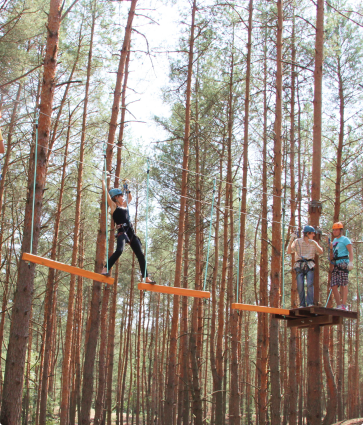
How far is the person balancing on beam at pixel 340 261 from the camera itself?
6281 mm

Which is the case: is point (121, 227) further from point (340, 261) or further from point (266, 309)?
point (340, 261)

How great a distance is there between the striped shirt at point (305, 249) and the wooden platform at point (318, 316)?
2.21ft

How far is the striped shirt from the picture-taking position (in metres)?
6.10

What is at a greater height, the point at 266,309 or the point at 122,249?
the point at 122,249

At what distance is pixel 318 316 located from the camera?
587 centimetres

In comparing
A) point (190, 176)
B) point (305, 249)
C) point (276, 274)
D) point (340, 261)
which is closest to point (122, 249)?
point (305, 249)

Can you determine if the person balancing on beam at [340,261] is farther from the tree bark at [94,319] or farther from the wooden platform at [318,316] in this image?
the tree bark at [94,319]

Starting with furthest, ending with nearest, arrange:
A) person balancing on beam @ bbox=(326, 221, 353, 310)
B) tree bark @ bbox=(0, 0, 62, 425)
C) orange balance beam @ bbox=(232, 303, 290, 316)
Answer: person balancing on beam @ bbox=(326, 221, 353, 310) < orange balance beam @ bbox=(232, 303, 290, 316) < tree bark @ bbox=(0, 0, 62, 425)

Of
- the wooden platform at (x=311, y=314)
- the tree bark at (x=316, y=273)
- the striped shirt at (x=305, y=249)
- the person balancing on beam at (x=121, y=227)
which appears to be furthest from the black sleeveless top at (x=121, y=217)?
the tree bark at (x=316, y=273)

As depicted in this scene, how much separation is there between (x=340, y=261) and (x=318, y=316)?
0.98m

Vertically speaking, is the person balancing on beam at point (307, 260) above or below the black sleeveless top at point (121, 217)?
below

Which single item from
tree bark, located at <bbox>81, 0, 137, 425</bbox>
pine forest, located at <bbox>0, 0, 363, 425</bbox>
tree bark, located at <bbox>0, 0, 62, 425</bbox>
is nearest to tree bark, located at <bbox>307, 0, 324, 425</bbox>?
pine forest, located at <bbox>0, 0, 363, 425</bbox>

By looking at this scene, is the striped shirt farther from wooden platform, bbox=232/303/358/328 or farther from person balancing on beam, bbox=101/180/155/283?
person balancing on beam, bbox=101/180/155/283

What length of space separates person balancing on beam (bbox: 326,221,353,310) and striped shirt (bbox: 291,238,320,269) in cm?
32
